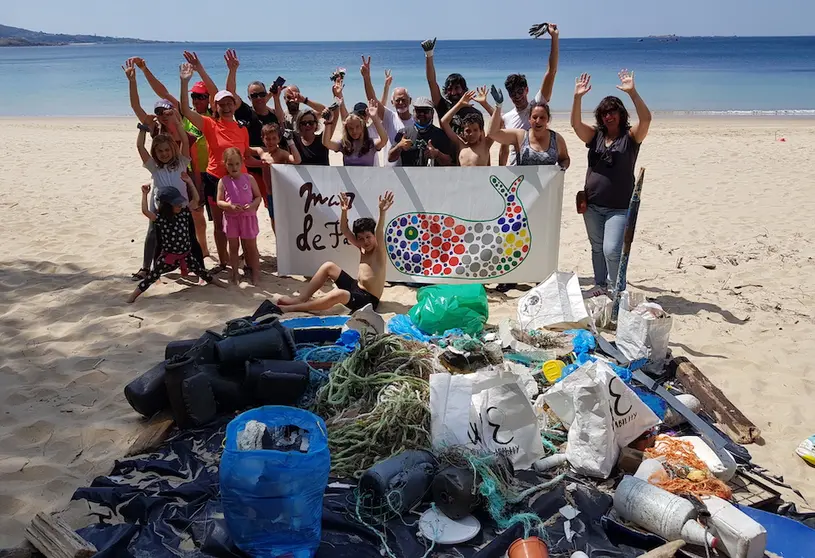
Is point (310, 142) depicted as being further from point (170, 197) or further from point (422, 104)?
point (170, 197)

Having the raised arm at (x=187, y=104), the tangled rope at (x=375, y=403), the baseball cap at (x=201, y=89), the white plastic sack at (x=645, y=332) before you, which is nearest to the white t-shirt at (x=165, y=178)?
the raised arm at (x=187, y=104)

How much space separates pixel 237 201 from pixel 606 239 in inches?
141

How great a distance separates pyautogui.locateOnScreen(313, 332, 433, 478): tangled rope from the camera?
12.5 feet

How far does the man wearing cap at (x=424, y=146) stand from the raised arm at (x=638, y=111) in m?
→ 1.93

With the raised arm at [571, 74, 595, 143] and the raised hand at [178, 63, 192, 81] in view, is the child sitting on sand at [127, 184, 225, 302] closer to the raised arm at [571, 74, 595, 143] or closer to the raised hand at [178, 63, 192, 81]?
the raised hand at [178, 63, 192, 81]

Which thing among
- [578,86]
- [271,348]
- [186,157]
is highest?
[578,86]

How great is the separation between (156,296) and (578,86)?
451cm

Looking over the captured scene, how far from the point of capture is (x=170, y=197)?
629 cm

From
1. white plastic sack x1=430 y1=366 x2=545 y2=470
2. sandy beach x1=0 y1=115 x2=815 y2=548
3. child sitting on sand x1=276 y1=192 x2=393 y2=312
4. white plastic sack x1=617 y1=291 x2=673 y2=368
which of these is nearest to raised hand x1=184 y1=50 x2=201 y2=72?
sandy beach x1=0 y1=115 x2=815 y2=548

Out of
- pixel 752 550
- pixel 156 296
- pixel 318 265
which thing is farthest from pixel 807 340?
pixel 156 296

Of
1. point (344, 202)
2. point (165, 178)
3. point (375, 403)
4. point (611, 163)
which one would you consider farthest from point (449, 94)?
point (375, 403)

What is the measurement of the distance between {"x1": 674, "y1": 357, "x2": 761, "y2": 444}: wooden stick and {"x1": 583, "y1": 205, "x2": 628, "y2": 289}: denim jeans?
127 centimetres

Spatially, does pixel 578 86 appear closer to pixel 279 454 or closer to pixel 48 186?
pixel 279 454

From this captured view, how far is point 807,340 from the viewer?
18.0 ft
